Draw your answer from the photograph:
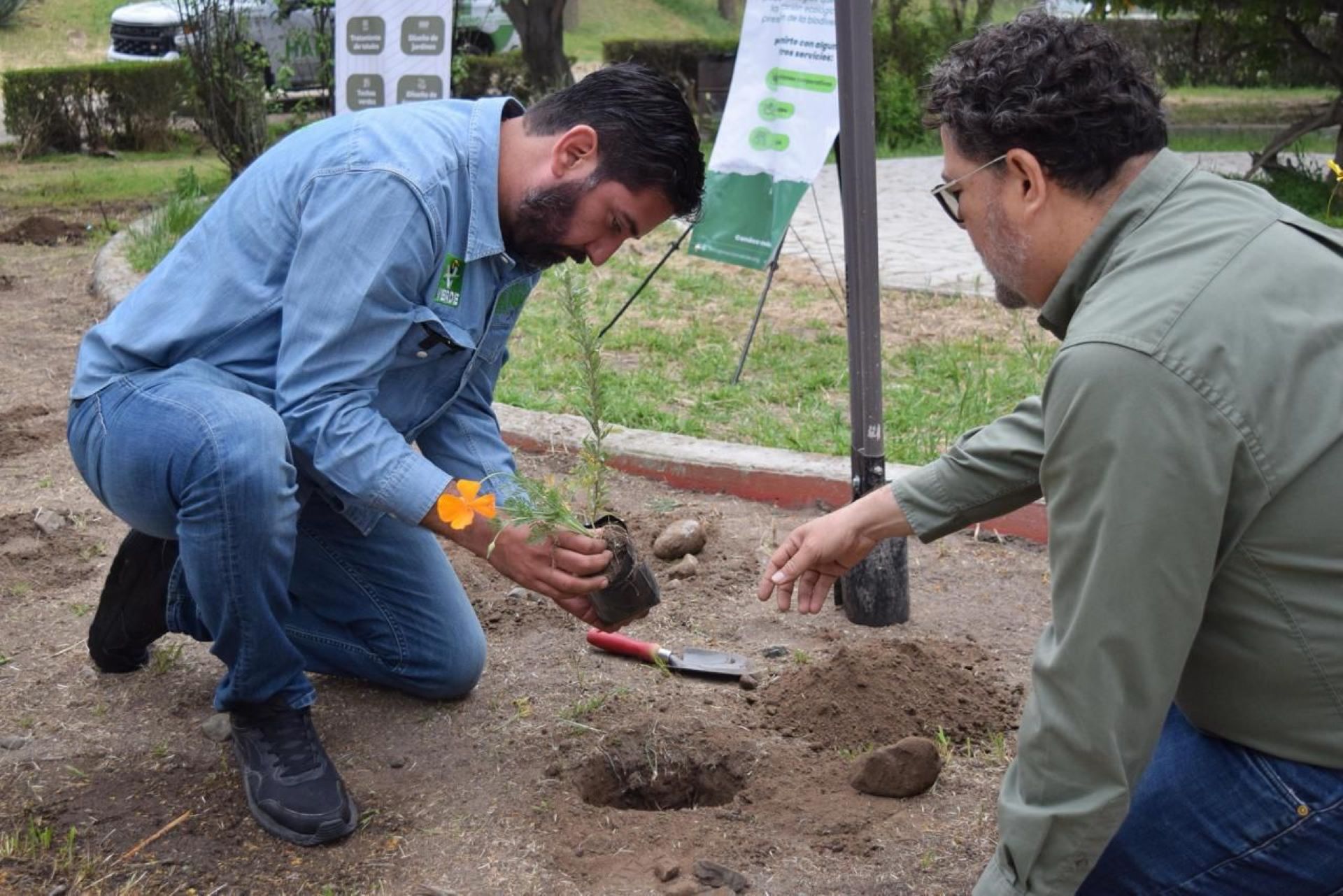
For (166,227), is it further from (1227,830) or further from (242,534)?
(1227,830)

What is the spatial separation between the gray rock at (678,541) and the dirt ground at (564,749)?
53 millimetres

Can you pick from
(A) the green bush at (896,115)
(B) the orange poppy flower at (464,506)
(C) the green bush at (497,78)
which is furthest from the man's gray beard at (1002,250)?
(C) the green bush at (497,78)

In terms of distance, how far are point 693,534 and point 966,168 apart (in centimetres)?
224

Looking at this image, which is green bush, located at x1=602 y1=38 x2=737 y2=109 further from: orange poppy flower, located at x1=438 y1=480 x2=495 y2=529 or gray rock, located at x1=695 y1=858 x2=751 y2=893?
gray rock, located at x1=695 y1=858 x2=751 y2=893

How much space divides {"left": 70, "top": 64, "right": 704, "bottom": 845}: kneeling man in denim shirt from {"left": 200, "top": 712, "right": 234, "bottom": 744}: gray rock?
0.27m

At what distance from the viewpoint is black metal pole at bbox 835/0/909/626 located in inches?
140

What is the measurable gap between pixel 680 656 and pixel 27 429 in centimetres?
298

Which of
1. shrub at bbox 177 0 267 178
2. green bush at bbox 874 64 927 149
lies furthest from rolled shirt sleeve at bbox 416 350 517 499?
green bush at bbox 874 64 927 149

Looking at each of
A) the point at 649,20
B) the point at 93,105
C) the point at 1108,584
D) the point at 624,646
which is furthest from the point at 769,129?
the point at 649,20

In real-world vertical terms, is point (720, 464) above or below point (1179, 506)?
below

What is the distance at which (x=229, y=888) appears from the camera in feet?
8.71

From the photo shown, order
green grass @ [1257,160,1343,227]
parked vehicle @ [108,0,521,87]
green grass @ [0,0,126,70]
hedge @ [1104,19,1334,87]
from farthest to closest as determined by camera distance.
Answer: green grass @ [0,0,126,70] < hedge @ [1104,19,1334,87] < parked vehicle @ [108,0,521,87] < green grass @ [1257,160,1343,227]

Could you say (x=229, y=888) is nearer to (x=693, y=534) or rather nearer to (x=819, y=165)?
(x=693, y=534)

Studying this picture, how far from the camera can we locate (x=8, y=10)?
13.1 metres
